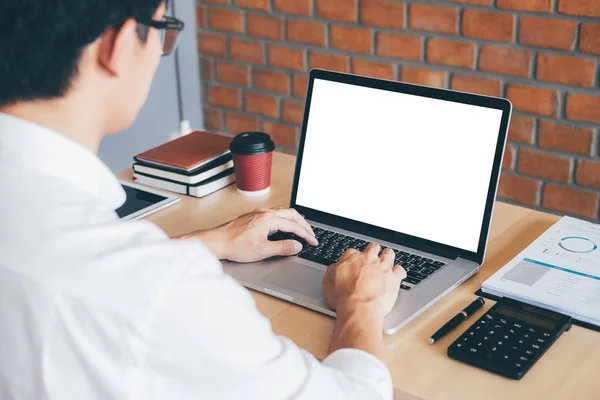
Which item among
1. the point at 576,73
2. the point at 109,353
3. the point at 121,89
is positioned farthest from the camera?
the point at 576,73

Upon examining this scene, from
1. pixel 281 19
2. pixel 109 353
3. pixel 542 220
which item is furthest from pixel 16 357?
pixel 281 19

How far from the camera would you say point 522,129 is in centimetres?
223

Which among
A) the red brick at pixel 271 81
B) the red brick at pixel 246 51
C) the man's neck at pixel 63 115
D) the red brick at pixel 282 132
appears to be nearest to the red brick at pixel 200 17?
the red brick at pixel 246 51

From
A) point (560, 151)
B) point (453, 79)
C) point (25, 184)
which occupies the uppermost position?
point (25, 184)

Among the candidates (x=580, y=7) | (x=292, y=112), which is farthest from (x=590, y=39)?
(x=292, y=112)

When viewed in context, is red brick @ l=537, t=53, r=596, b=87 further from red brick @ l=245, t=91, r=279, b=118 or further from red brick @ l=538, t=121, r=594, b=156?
red brick @ l=245, t=91, r=279, b=118

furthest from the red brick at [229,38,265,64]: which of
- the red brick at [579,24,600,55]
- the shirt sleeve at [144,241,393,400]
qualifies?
the shirt sleeve at [144,241,393,400]

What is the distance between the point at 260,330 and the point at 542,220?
0.83 meters

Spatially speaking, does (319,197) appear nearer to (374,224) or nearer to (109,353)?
(374,224)

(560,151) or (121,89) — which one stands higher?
(121,89)

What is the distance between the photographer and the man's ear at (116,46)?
0.80 metres

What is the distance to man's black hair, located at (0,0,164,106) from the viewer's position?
748 millimetres

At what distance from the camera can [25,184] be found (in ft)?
2.49

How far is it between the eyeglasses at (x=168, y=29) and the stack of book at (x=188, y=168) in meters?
0.58
